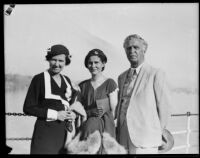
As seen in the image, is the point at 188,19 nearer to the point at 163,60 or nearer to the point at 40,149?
the point at 163,60

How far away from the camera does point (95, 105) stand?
4.00 m

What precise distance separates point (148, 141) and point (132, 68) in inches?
29.7

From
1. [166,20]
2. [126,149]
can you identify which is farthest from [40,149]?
[166,20]

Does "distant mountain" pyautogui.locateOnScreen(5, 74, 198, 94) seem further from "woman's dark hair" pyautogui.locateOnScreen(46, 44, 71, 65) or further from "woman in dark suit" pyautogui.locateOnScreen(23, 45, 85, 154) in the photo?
"woman's dark hair" pyautogui.locateOnScreen(46, 44, 71, 65)

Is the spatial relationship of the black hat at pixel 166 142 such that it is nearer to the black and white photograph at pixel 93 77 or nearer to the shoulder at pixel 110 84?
the black and white photograph at pixel 93 77

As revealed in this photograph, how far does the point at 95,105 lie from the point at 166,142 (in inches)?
32.5

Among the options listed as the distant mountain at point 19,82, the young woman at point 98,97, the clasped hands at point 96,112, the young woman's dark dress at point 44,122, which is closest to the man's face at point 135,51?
the young woman at point 98,97

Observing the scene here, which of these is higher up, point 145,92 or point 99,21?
point 99,21

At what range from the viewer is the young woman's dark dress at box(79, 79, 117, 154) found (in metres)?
3.98

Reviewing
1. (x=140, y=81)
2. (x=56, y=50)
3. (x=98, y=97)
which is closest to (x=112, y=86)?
(x=98, y=97)

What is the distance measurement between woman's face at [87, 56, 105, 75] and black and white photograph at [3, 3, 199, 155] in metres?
0.01

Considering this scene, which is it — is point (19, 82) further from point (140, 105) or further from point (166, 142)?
point (166, 142)

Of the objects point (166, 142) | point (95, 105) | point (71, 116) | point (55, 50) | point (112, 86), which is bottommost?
point (166, 142)

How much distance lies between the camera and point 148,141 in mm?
3984
